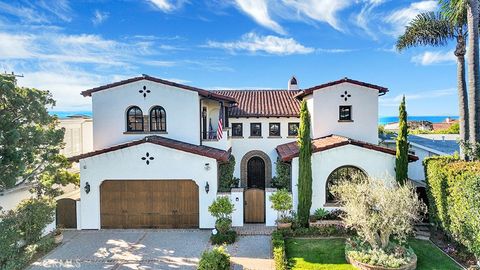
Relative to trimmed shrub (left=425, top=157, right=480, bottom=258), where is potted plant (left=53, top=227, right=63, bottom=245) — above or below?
below

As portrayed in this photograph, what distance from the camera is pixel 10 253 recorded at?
10945 mm

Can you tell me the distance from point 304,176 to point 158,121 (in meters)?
10.3

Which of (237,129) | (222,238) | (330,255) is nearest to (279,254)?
(330,255)

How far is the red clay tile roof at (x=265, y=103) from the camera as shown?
2664 centimetres

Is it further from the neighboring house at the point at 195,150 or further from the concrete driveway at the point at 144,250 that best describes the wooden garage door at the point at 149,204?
the concrete driveway at the point at 144,250

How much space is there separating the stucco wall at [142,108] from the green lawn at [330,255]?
9.59 meters

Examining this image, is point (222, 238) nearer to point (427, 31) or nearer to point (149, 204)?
point (149, 204)

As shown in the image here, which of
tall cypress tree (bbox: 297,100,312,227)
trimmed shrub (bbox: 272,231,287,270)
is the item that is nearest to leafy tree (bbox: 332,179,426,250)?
trimmed shrub (bbox: 272,231,287,270)

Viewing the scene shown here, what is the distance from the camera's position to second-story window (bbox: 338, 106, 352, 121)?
2375 cm

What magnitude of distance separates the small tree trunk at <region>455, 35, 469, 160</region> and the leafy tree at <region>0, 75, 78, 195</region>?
2081cm

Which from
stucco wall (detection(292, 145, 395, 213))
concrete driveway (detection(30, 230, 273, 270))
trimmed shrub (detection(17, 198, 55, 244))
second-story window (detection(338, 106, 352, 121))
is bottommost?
concrete driveway (detection(30, 230, 273, 270))

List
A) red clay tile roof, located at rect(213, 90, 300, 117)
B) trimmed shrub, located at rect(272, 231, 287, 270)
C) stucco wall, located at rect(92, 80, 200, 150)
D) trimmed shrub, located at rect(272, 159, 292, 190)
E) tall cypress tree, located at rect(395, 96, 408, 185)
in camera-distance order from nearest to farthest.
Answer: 1. trimmed shrub, located at rect(272, 231, 287, 270)
2. tall cypress tree, located at rect(395, 96, 408, 185)
3. stucco wall, located at rect(92, 80, 200, 150)
4. trimmed shrub, located at rect(272, 159, 292, 190)
5. red clay tile roof, located at rect(213, 90, 300, 117)

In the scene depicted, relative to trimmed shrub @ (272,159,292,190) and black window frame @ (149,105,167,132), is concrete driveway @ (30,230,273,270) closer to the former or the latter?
black window frame @ (149,105,167,132)

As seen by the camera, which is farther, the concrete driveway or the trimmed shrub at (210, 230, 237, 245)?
the trimmed shrub at (210, 230, 237, 245)
